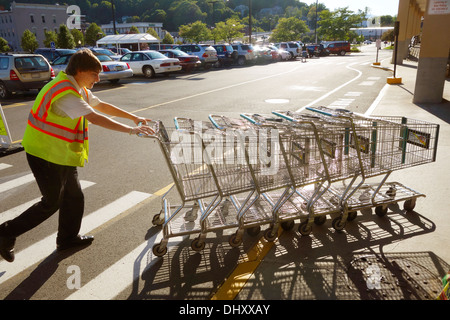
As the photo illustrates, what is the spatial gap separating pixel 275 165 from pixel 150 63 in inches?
706

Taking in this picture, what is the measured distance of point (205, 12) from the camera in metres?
131

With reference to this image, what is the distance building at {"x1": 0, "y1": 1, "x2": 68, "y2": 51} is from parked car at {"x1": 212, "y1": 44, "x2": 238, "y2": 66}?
77.0 meters

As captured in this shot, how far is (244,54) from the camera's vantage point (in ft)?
97.9

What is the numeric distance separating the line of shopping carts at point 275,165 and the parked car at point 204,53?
22.4m

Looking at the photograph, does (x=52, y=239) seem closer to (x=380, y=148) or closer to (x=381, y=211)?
(x=381, y=211)

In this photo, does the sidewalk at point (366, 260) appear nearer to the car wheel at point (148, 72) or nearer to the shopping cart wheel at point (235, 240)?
the shopping cart wheel at point (235, 240)

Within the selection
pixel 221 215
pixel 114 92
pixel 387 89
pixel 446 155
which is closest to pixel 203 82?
pixel 114 92

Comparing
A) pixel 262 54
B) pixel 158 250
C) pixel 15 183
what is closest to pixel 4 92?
pixel 15 183

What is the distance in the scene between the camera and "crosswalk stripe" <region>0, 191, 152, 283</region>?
3.52m

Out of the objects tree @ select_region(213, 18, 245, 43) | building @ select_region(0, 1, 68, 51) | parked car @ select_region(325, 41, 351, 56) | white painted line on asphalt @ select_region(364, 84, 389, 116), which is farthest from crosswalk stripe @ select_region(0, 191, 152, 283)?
building @ select_region(0, 1, 68, 51)

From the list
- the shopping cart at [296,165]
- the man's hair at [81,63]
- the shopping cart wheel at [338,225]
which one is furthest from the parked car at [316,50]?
the man's hair at [81,63]

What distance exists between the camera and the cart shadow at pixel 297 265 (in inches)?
121

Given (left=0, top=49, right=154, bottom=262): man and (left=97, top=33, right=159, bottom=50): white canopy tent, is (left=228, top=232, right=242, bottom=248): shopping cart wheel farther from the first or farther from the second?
(left=97, top=33, right=159, bottom=50): white canopy tent
